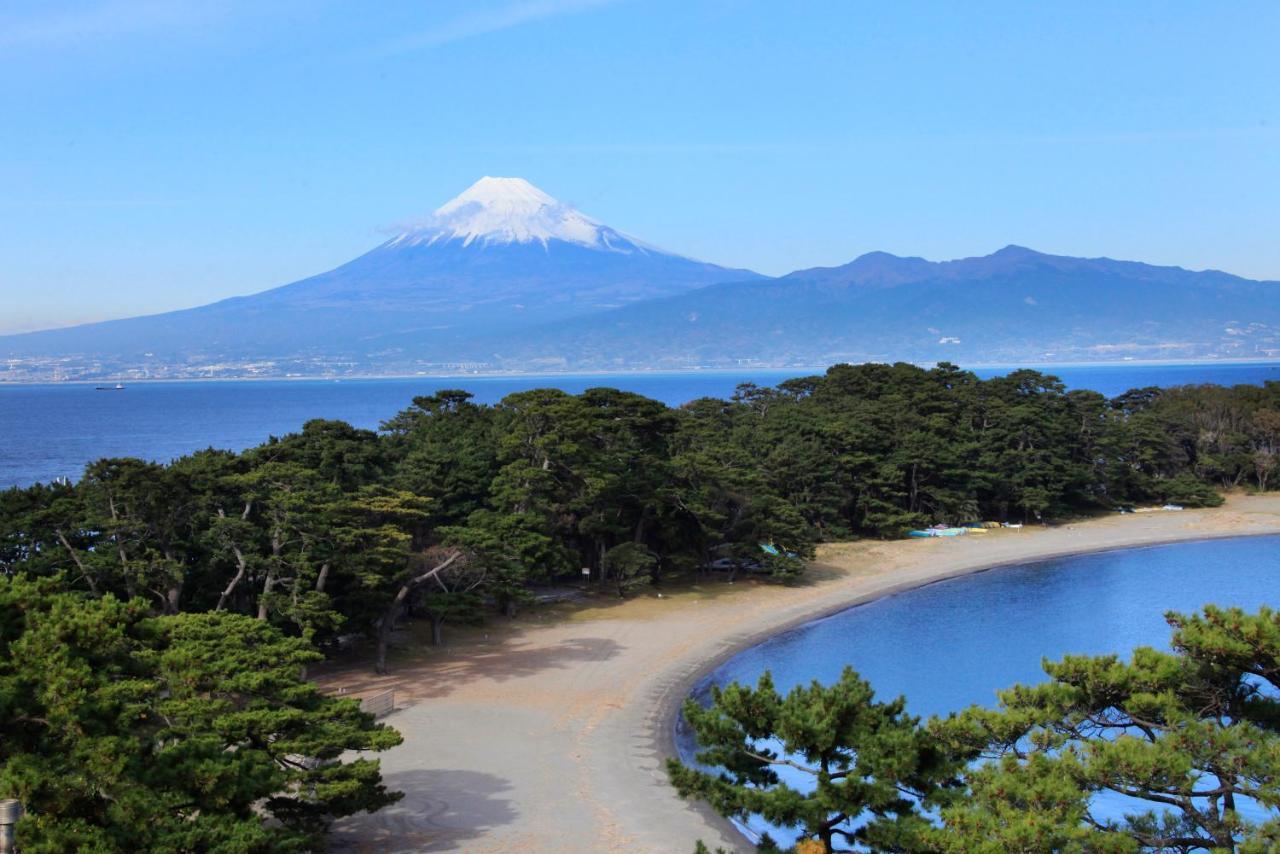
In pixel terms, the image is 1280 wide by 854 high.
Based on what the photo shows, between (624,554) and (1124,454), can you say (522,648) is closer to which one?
(624,554)

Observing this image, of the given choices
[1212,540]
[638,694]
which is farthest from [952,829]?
[1212,540]

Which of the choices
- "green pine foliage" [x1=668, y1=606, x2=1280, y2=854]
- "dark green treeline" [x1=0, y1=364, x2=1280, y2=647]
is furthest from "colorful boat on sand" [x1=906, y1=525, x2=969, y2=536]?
"green pine foliage" [x1=668, y1=606, x2=1280, y2=854]

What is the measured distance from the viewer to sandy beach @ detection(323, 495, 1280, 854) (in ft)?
40.3

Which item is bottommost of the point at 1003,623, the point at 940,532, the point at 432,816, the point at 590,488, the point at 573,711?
the point at 1003,623

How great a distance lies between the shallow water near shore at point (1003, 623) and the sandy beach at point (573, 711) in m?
0.82

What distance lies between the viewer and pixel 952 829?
23.7ft

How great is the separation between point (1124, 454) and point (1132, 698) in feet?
124

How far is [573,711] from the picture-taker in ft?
56.3

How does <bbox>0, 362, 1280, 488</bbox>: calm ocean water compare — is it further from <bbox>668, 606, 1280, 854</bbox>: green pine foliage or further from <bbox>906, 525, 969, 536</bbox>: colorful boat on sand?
<bbox>668, 606, 1280, 854</bbox>: green pine foliage

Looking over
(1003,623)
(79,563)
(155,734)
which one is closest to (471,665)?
(79,563)

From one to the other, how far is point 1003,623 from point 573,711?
12.9 meters

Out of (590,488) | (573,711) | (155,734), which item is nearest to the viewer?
(155,734)

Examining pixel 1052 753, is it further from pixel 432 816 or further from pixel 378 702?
pixel 378 702

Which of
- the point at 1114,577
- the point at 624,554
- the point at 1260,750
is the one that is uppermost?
the point at 1260,750
